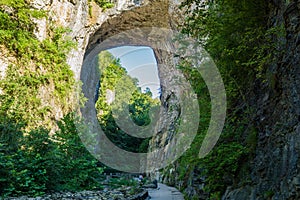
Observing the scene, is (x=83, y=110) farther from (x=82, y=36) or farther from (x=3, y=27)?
(x=3, y=27)

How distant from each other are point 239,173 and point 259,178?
2.04 feet

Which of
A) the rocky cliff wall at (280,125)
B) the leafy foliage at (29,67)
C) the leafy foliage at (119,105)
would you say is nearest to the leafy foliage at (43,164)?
the leafy foliage at (29,67)

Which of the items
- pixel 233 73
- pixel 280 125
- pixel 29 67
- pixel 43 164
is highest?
pixel 29 67

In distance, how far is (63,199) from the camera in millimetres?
5547

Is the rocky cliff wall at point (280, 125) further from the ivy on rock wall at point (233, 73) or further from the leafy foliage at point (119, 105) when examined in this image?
the leafy foliage at point (119, 105)

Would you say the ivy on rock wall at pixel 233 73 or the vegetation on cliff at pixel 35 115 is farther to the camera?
the vegetation on cliff at pixel 35 115

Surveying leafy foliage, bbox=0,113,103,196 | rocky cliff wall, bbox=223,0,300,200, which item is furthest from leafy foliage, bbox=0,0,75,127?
rocky cliff wall, bbox=223,0,300,200

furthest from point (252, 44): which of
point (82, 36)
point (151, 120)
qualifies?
point (151, 120)

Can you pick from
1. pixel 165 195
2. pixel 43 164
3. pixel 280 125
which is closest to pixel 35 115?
pixel 43 164

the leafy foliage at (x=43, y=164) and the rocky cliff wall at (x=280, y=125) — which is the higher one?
the rocky cliff wall at (x=280, y=125)

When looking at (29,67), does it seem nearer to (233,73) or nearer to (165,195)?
(165,195)

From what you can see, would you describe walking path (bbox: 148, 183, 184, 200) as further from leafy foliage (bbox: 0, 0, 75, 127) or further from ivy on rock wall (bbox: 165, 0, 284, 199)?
leafy foliage (bbox: 0, 0, 75, 127)

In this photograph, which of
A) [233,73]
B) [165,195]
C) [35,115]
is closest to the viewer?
[233,73]

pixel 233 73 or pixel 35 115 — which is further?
pixel 35 115
